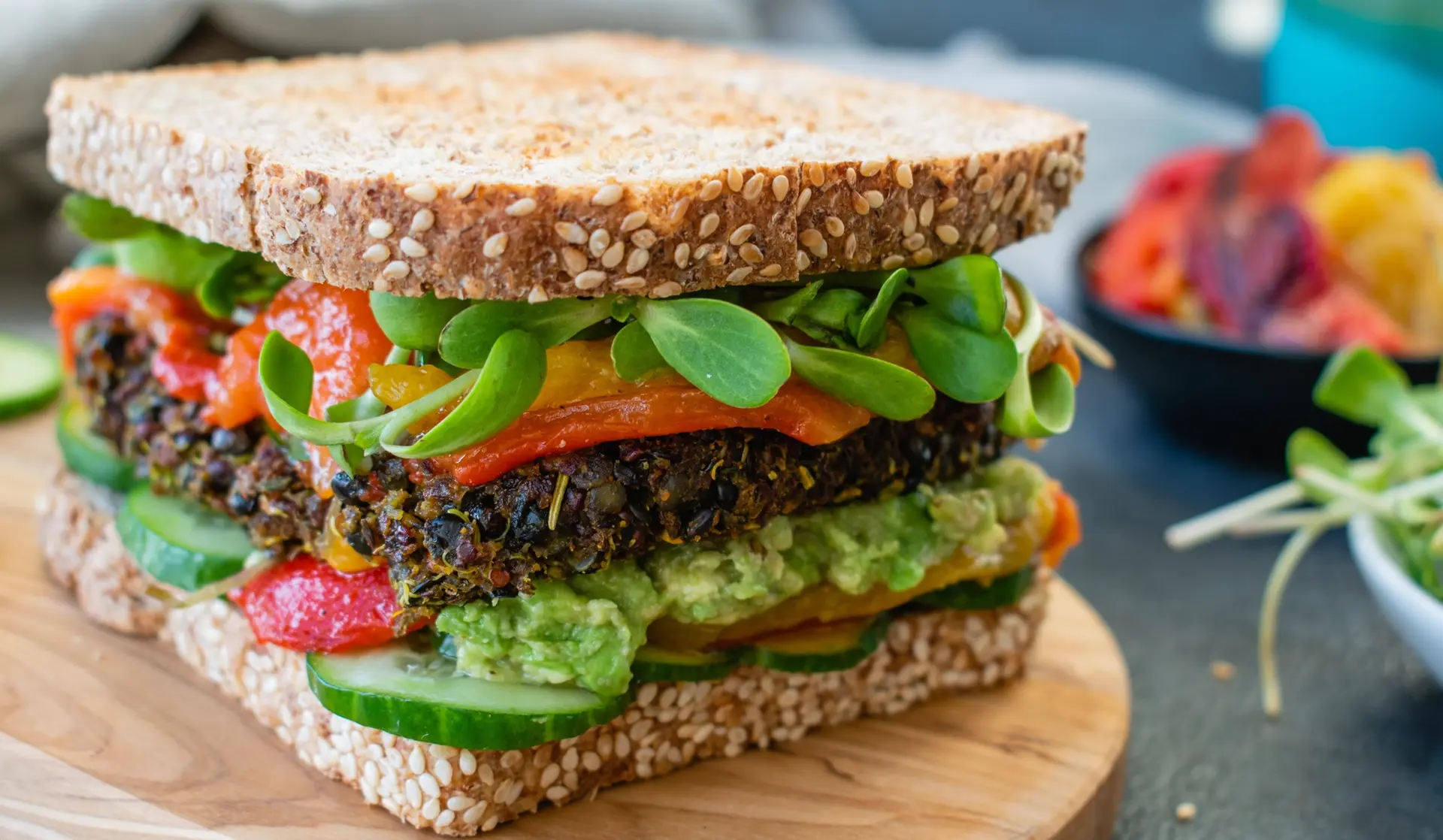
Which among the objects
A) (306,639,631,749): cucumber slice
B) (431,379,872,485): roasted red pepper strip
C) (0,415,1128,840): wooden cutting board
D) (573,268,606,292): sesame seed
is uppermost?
(573,268,606,292): sesame seed

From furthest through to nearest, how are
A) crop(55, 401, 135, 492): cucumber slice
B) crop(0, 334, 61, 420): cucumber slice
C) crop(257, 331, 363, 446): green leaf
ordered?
crop(0, 334, 61, 420): cucumber slice → crop(55, 401, 135, 492): cucumber slice → crop(257, 331, 363, 446): green leaf

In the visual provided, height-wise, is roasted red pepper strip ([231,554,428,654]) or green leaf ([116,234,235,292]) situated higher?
green leaf ([116,234,235,292])

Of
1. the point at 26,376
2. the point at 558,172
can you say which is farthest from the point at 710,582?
the point at 26,376

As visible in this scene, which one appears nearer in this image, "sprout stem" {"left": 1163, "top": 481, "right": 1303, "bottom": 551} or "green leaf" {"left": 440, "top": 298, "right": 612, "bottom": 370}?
"green leaf" {"left": 440, "top": 298, "right": 612, "bottom": 370}

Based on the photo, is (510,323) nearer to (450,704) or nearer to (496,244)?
(496,244)

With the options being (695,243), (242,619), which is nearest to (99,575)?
(242,619)

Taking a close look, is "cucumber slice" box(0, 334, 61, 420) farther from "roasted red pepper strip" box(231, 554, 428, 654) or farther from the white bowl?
the white bowl

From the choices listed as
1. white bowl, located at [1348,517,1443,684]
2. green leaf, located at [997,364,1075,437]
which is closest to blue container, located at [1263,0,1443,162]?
white bowl, located at [1348,517,1443,684]
